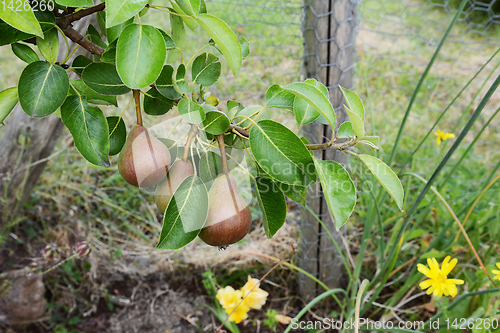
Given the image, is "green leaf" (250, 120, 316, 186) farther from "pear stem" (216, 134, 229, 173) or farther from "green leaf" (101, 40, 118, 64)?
"green leaf" (101, 40, 118, 64)

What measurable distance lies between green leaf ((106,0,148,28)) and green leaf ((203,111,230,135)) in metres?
0.12

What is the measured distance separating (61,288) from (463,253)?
4.47 feet

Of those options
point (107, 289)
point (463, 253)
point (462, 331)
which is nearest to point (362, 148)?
point (463, 253)

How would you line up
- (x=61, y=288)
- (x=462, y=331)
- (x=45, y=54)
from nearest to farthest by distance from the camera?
(x=45, y=54), (x=462, y=331), (x=61, y=288)

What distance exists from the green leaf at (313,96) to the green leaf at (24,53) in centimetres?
29

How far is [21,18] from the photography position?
1.04ft

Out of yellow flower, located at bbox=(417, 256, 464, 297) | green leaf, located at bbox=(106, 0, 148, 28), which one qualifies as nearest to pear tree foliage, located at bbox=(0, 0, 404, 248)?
green leaf, located at bbox=(106, 0, 148, 28)

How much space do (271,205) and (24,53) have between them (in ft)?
1.07

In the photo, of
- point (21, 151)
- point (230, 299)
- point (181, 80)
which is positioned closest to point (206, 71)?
point (181, 80)

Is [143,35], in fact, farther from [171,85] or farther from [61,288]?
[61,288]

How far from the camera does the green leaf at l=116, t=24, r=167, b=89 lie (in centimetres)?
31

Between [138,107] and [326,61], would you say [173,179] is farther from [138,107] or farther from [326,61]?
[326,61]

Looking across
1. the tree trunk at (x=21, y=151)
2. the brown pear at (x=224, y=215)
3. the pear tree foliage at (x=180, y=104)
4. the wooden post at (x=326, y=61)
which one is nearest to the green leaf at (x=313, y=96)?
the pear tree foliage at (x=180, y=104)

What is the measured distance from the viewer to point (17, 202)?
1.11m
